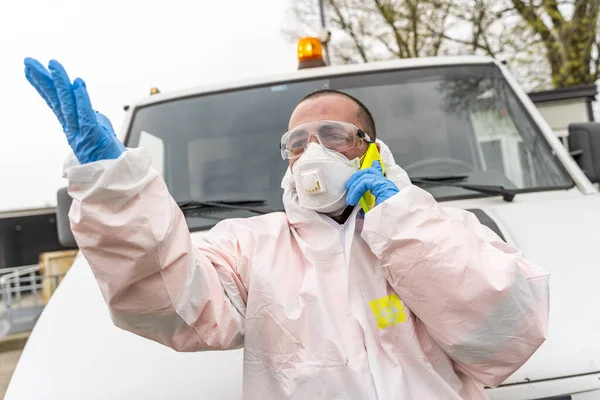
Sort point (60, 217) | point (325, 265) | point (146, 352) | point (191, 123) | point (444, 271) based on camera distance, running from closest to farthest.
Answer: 1. point (444, 271)
2. point (325, 265)
3. point (146, 352)
4. point (60, 217)
5. point (191, 123)

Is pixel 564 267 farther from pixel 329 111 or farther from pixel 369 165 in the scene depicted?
pixel 329 111

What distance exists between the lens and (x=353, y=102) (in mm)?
2266

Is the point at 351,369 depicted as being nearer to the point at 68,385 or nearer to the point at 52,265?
the point at 68,385

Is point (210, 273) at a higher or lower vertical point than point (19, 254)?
higher

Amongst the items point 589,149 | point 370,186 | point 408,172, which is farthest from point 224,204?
point 589,149

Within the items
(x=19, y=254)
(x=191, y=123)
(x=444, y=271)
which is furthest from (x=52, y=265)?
(x=444, y=271)

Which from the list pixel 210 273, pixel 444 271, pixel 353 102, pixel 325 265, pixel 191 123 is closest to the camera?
pixel 444 271

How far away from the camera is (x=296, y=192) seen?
6.68 ft

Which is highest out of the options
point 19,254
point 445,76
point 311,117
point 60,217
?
point 445,76

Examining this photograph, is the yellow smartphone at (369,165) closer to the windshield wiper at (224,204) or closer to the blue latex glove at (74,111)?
the blue latex glove at (74,111)

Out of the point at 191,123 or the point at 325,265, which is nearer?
the point at 325,265

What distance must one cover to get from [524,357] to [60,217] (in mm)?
2043

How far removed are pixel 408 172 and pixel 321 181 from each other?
3.93 feet

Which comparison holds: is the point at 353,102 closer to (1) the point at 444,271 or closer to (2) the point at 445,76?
(1) the point at 444,271
